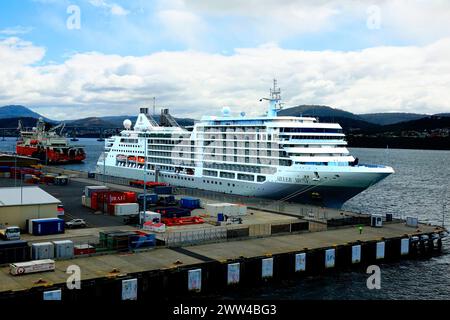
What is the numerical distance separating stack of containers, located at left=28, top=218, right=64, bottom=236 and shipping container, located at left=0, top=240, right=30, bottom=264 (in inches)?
330

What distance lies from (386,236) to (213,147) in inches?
1197

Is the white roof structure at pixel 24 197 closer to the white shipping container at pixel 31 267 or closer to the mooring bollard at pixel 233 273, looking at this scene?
the white shipping container at pixel 31 267

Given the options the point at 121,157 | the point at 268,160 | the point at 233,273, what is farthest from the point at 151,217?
the point at 121,157

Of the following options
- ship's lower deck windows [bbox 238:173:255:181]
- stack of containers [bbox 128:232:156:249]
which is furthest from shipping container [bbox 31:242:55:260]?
ship's lower deck windows [bbox 238:173:255:181]

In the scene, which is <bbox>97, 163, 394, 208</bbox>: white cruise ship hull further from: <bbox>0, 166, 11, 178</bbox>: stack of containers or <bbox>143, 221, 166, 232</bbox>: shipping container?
<bbox>0, 166, 11, 178</bbox>: stack of containers

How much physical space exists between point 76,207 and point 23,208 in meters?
12.8

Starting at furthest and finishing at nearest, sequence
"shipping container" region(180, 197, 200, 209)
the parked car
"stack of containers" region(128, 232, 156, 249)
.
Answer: "shipping container" region(180, 197, 200, 209), the parked car, "stack of containers" region(128, 232, 156, 249)

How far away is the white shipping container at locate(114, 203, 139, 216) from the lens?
163 feet

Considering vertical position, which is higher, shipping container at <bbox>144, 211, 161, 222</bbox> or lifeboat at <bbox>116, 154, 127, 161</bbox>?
lifeboat at <bbox>116, 154, 127, 161</bbox>

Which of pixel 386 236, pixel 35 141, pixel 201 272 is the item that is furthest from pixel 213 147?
pixel 35 141

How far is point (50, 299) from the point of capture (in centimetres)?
2598

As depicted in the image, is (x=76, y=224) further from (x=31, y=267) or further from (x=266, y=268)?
(x=266, y=268)
